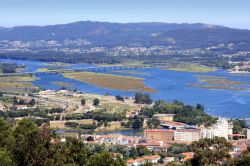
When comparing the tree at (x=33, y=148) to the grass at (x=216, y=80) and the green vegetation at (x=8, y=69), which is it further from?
the green vegetation at (x=8, y=69)

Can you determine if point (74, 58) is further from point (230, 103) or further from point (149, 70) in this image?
point (230, 103)

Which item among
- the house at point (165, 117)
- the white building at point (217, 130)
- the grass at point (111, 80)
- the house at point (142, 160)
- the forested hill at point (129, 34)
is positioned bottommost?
the house at point (165, 117)

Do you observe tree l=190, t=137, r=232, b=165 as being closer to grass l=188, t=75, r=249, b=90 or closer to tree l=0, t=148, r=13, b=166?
tree l=0, t=148, r=13, b=166

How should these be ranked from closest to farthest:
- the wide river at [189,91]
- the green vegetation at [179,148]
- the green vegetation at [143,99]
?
the green vegetation at [179,148], the wide river at [189,91], the green vegetation at [143,99]

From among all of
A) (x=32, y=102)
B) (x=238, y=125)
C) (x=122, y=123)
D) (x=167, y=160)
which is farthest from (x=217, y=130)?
(x=32, y=102)

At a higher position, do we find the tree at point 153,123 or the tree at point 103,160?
the tree at point 103,160

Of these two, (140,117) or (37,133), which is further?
(140,117)

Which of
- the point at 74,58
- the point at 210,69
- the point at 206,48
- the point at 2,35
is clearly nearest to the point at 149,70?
the point at 210,69

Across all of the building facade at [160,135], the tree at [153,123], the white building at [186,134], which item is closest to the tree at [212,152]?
the white building at [186,134]
